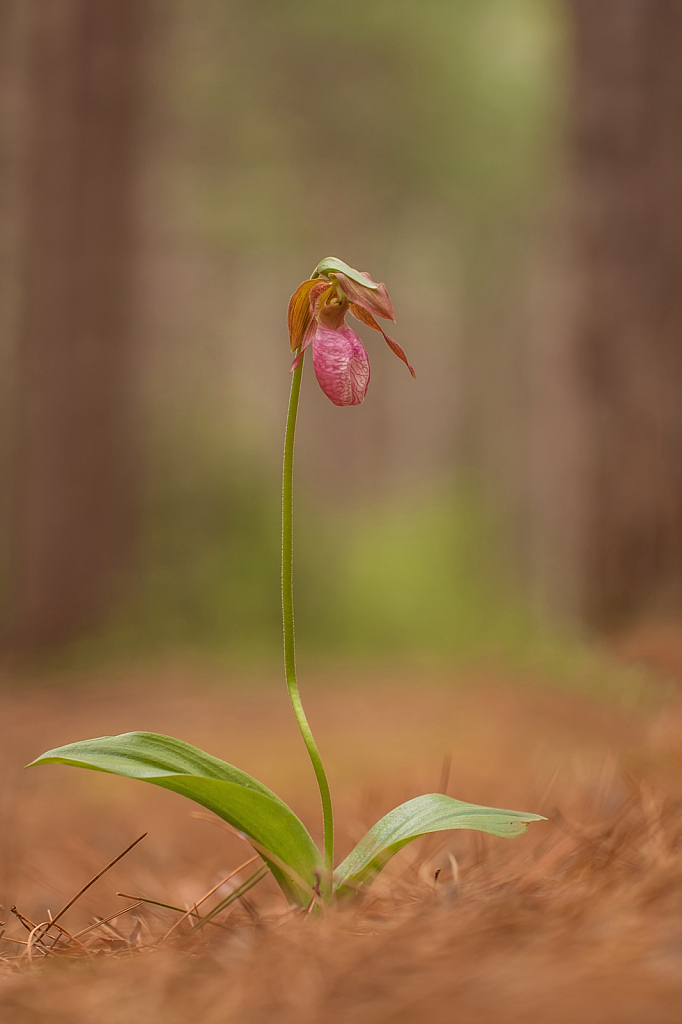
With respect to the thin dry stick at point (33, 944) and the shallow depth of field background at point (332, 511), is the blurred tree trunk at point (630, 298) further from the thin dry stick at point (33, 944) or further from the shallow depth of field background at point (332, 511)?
the thin dry stick at point (33, 944)

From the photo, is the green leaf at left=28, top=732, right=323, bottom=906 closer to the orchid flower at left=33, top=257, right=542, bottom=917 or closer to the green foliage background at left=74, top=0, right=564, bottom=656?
the orchid flower at left=33, top=257, right=542, bottom=917

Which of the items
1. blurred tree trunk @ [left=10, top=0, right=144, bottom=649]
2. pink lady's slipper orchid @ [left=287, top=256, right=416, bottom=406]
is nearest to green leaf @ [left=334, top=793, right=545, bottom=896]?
pink lady's slipper orchid @ [left=287, top=256, right=416, bottom=406]

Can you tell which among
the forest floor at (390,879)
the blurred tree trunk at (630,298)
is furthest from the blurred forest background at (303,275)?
the forest floor at (390,879)

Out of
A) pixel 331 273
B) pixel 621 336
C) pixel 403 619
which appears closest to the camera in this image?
pixel 331 273

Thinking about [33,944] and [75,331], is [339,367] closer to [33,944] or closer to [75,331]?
[33,944]

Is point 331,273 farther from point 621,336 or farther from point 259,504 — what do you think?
point 259,504

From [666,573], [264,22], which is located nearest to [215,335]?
[264,22]
